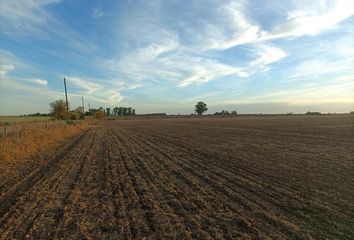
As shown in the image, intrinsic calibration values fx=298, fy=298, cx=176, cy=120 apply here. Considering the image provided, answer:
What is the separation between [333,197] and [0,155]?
44.3 ft

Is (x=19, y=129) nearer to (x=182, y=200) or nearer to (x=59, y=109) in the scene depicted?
(x=182, y=200)

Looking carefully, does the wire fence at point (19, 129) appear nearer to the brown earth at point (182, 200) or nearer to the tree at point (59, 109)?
the brown earth at point (182, 200)

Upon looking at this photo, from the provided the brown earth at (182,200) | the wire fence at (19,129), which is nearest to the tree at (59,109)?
the wire fence at (19,129)

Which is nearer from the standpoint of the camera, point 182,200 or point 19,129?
point 182,200

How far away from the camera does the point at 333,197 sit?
7.09 metres

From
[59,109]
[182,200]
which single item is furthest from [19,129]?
[59,109]

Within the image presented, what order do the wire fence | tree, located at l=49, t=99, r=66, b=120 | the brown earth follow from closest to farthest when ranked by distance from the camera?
the brown earth → the wire fence → tree, located at l=49, t=99, r=66, b=120

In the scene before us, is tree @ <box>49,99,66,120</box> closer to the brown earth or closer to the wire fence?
the wire fence

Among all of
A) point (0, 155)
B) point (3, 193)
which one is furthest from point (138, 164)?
point (0, 155)

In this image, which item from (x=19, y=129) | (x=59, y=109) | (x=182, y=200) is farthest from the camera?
(x=59, y=109)

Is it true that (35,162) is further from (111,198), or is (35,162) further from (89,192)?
(111,198)

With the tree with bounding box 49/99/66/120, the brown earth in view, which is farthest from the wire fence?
the tree with bounding box 49/99/66/120

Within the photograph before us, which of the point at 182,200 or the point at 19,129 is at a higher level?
the point at 19,129

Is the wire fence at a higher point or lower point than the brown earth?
higher
